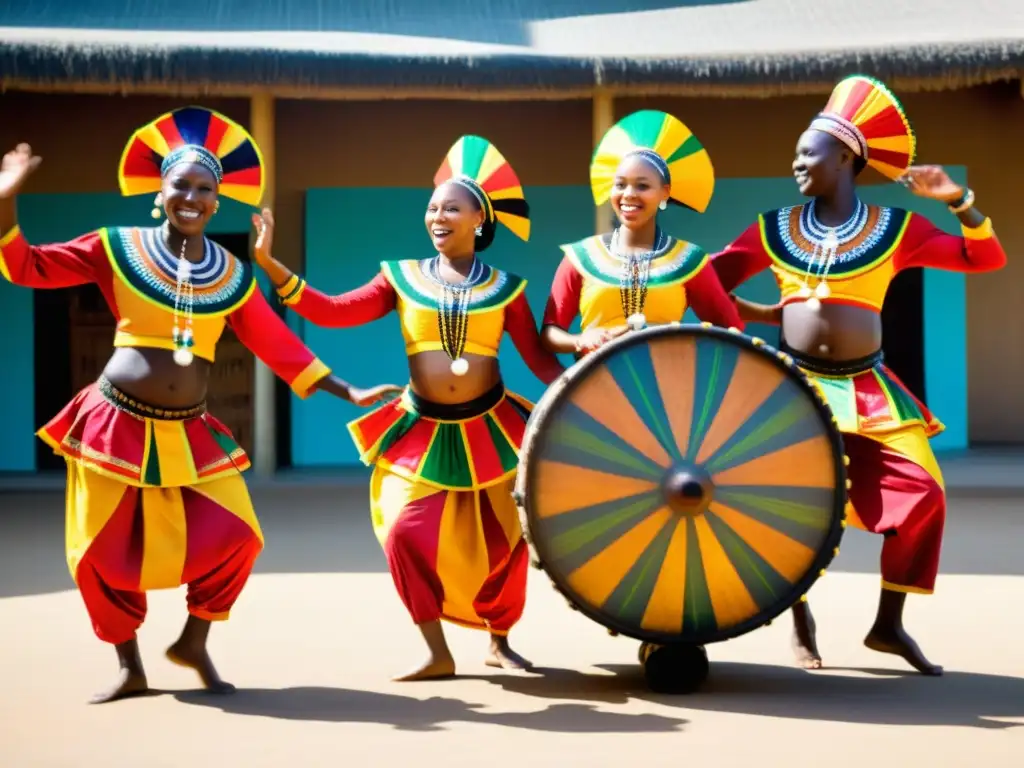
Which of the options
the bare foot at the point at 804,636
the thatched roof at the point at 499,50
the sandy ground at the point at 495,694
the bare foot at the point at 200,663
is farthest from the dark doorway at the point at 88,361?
the bare foot at the point at 804,636

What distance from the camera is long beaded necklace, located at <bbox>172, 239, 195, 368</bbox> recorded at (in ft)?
15.4

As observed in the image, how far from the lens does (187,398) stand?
4.72 m

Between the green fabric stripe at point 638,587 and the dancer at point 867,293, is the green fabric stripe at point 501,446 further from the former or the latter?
the dancer at point 867,293

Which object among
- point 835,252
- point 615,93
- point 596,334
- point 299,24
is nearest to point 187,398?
point 596,334

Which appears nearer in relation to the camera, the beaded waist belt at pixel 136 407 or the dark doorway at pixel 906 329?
the beaded waist belt at pixel 136 407

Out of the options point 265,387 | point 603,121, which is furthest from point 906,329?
point 265,387

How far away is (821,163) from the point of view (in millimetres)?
5141

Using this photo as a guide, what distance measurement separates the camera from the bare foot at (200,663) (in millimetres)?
4688

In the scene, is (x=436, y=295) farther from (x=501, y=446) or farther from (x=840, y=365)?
(x=840, y=365)

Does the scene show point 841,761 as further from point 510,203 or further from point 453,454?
point 510,203

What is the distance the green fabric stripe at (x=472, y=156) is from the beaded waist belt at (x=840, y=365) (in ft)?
4.19

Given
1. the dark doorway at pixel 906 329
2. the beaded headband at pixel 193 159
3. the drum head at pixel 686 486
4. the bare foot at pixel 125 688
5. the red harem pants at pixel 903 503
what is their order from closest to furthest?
the drum head at pixel 686 486
the bare foot at pixel 125 688
the beaded headband at pixel 193 159
the red harem pants at pixel 903 503
the dark doorway at pixel 906 329

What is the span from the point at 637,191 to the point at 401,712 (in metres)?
1.83

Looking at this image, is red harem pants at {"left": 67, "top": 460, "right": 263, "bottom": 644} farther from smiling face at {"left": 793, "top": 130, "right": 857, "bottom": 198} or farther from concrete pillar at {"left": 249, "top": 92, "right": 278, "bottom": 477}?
concrete pillar at {"left": 249, "top": 92, "right": 278, "bottom": 477}
